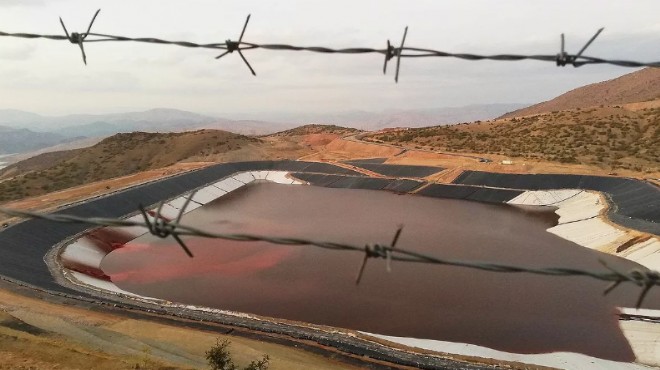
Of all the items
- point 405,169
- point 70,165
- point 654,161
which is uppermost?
point 654,161

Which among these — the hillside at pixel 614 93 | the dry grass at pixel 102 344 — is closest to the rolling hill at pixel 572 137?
the hillside at pixel 614 93

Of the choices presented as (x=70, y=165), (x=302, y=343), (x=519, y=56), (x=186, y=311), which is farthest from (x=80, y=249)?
(x=70, y=165)

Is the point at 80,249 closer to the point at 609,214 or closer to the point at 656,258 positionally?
the point at 656,258

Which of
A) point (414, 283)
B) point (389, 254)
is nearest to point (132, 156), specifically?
point (414, 283)

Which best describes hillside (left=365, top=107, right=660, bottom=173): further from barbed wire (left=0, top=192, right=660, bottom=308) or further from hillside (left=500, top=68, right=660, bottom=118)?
barbed wire (left=0, top=192, right=660, bottom=308)

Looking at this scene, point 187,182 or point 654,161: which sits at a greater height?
point 654,161

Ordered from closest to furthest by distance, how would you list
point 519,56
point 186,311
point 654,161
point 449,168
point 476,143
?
point 519,56 < point 186,311 < point 654,161 < point 449,168 < point 476,143
